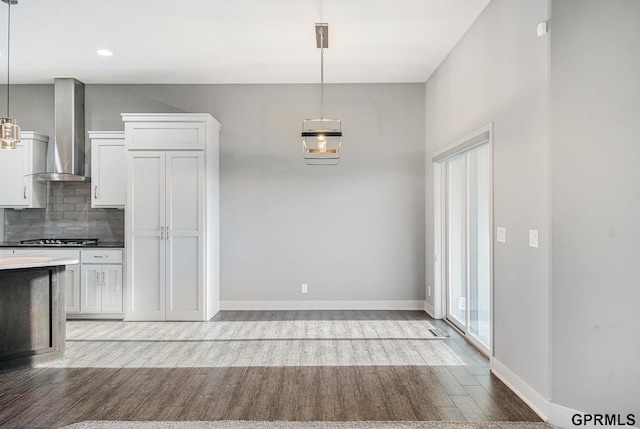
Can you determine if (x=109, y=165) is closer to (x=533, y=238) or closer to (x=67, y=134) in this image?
(x=67, y=134)

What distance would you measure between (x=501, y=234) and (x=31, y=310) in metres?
4.04

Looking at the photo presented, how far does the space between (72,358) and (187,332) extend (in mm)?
1154

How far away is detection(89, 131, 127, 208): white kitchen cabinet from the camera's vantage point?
5.34 m

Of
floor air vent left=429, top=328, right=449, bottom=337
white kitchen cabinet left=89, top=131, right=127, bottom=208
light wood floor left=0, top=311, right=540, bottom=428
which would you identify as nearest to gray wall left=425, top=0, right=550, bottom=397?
light wood floor left=0, top=311, right=540, bottom=428

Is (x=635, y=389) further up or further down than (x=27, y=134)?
further down

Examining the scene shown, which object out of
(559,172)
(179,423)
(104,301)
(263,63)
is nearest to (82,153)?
(104,301)

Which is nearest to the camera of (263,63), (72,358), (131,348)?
(72,358)

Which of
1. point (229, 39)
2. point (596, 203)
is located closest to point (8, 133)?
point (229, 39)

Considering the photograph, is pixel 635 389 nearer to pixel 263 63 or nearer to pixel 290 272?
pixel 290 272

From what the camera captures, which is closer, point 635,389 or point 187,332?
point 635,389

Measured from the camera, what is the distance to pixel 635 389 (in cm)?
237

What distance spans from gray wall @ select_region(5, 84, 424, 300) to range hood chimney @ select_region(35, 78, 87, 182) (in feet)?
0.77

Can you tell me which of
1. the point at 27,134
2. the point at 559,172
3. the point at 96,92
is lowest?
the point at 559,172

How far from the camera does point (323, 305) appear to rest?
18.7 ft
